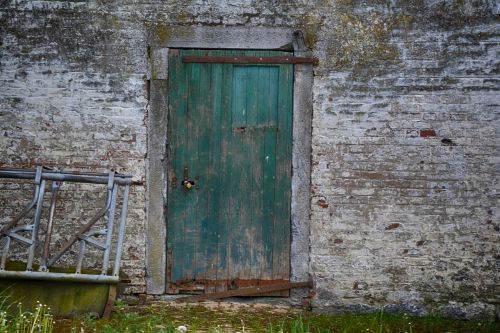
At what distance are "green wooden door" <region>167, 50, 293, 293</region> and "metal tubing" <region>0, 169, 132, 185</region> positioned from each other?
674 millimetres

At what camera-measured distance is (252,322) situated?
600 cm

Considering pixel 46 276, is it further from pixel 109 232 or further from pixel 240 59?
pixel 240 59

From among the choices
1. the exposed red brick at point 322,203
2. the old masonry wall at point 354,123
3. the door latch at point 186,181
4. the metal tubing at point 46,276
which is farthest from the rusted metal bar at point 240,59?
the metal tubing at point 46,276

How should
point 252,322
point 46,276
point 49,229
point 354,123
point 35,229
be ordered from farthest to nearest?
point 354,123 → point 252,322 → point 49,229 → point 35,229 → point 46,276

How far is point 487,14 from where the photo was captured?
630 cm

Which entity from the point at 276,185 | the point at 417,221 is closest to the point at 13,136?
the point at 276,185

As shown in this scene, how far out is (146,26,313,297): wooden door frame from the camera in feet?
21.0

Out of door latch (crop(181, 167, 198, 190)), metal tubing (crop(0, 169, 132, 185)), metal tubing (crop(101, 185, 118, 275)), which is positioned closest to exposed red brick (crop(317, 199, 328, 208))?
door latch (crop(181, 167, 198, 190))

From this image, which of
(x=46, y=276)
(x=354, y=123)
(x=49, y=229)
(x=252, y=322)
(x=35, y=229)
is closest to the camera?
(x=46, y=276)

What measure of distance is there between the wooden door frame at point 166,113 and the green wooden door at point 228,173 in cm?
6

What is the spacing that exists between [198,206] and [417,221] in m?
2.00

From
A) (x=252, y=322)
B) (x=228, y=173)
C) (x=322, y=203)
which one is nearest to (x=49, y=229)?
(x=228, y=173)

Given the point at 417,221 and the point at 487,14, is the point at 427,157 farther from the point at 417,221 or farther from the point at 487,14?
the point at 487,14

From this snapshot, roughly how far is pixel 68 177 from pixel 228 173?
1.46 metres
